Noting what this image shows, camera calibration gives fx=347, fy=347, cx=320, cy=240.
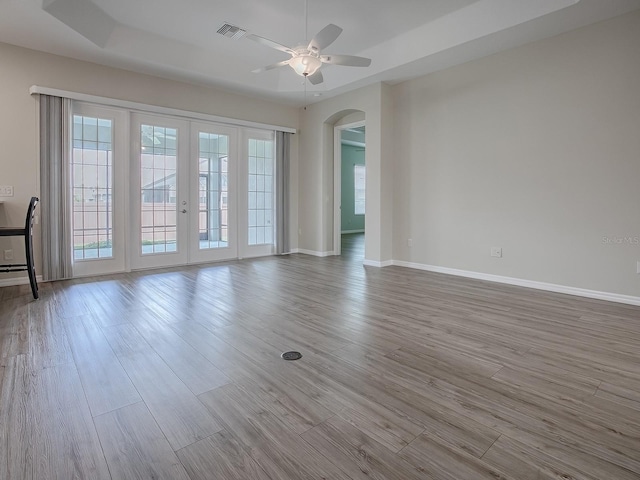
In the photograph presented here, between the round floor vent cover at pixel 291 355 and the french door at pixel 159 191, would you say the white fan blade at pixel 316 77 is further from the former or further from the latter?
the round floor vent cover at pixel 291 355

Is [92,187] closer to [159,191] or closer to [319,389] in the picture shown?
[159,191]

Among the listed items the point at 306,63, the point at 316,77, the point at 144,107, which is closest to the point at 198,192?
the point at 144,107

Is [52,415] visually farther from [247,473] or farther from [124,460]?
[247,473]

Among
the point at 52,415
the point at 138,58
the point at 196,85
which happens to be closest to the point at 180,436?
the point at 52,415

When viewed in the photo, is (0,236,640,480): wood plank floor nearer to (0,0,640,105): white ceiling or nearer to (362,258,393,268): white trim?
(362,258,393,268): white trim

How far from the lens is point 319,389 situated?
1935mm

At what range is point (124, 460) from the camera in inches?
54.1

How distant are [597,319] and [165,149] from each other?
597cm

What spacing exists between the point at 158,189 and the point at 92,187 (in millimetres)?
890

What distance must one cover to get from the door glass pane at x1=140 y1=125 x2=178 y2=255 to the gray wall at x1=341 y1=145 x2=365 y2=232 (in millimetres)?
6799

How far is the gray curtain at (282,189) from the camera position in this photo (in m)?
6.95

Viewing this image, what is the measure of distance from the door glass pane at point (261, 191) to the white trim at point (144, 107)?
0.36m

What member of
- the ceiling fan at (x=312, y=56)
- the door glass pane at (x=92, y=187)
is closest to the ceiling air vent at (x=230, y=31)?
the ceiling fan at (x=312, y=56)

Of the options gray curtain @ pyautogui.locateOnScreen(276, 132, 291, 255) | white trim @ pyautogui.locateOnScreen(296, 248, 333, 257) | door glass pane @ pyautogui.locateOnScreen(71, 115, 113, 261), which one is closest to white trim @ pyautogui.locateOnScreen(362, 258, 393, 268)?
white trim @ pyautogui.locateOnScreen(296, 248, 333, 257)
